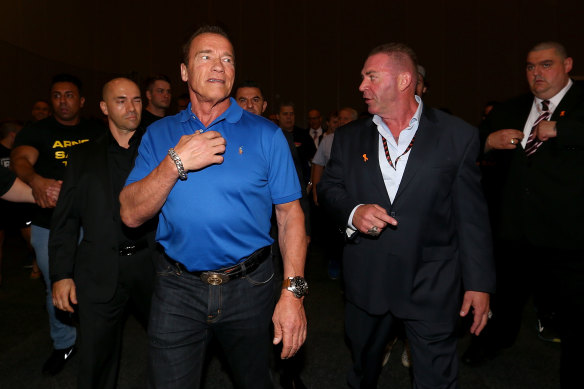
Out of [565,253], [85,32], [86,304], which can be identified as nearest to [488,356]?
[565,253]

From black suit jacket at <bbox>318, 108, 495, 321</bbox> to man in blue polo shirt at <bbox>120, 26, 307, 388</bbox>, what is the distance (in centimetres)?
59

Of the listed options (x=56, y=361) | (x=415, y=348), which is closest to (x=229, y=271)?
(x=415, y=348)

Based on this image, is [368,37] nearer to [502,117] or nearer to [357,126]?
[502,117]

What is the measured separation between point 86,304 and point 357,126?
168 cm

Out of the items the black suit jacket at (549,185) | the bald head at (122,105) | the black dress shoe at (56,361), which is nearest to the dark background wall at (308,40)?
the black dress shoe at (56,361)

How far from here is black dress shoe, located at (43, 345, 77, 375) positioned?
9.64 feet

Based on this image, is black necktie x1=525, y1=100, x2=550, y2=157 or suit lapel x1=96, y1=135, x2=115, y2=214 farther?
black necktie x1=525, y1=100, x2=550, y2=157

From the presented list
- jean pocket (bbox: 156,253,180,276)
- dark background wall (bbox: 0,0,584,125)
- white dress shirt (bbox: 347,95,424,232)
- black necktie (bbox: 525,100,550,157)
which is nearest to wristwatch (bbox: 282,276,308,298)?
jean pocket (bbox: 156,253,180,276)

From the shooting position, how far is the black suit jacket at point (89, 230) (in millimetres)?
2184

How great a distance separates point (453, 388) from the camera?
77.5 inches

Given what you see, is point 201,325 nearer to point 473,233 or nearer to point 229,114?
point 229,114

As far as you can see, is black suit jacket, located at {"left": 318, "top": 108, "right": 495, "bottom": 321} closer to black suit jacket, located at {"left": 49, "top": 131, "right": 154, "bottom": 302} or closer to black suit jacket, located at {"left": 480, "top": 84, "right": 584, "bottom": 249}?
black suit jacket, located at {"left": 480, "top": 84, "right": 584, "bottom": 249}

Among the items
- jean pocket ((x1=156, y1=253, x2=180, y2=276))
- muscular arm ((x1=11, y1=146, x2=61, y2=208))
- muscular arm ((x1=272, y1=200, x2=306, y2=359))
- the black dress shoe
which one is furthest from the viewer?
the black dress shoe

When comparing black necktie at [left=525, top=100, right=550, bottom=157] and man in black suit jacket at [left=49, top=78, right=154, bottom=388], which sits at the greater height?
black necktie at [left=525, top=100, right=550, bottom=157]
